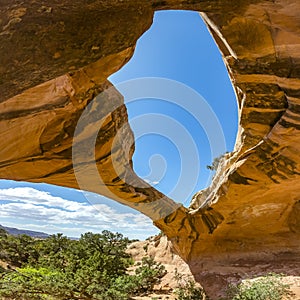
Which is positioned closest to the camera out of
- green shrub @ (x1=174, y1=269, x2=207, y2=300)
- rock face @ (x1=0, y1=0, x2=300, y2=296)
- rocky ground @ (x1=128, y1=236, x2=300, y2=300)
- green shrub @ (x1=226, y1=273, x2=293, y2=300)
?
rock face @ (x1=0, y1=0, x2=300, y2=296)

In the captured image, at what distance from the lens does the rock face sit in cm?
330

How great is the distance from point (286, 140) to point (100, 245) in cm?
1078

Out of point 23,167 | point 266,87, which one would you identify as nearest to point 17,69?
point 23,167

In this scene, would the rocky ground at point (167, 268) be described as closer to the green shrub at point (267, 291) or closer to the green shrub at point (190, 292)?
→ the green shrub at point (267, 291)

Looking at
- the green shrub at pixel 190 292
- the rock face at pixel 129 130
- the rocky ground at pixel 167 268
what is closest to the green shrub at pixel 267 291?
the rocky ground at pixel 167 268

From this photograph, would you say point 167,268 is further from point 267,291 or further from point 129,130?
point 129,130

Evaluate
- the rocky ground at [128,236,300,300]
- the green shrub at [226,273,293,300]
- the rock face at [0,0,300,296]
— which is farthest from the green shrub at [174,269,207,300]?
the green shrub at [226,273,293,300]

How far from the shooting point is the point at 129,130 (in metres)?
8.89

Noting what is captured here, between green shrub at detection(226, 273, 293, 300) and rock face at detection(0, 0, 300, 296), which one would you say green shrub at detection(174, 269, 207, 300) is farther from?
green shrub at detection(226, 273, 293, 300)

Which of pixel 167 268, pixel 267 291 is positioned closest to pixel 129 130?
pixel 267 291

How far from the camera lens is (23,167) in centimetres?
773

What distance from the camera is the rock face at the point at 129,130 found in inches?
130

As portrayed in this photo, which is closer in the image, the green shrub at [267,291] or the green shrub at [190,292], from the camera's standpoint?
the green shrub at [267,291]

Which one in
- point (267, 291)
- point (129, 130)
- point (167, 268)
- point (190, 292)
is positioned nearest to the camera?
point (267, 291)
